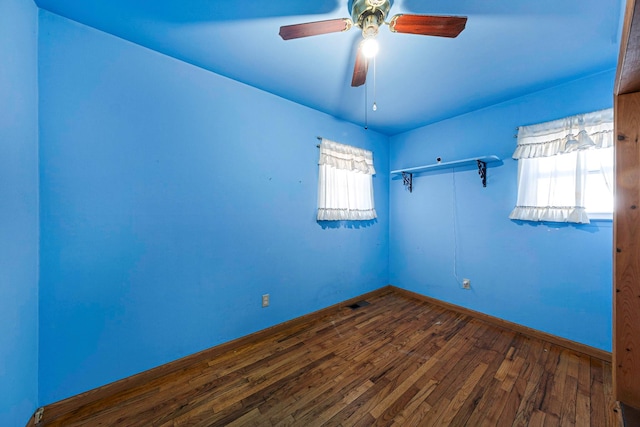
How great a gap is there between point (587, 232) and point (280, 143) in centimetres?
292

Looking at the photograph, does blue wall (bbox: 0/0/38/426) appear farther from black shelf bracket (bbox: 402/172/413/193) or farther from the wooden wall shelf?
black shelf bracket (bbox: 402/172/413/193)

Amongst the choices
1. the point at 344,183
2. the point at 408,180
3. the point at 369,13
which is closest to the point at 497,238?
the point at 408,180

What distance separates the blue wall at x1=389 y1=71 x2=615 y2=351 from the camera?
1.90 m

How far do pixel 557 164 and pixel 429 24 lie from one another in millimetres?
1932

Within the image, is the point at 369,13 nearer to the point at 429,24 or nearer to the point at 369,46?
the point at 369,46

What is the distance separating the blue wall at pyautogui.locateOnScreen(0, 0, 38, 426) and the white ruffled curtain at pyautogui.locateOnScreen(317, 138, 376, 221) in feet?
6.95

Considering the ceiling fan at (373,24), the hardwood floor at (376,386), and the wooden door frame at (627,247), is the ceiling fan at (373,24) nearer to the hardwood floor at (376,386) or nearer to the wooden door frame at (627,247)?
the wooden door frame at (627,247)

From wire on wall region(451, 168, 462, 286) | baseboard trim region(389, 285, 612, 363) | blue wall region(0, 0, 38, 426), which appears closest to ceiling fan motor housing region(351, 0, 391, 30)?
blue wall region(0, 0, 38, 426)

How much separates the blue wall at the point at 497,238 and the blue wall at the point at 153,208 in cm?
168

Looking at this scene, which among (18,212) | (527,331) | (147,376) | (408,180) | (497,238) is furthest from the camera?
→ (408,180)

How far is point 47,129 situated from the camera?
1.33 metres

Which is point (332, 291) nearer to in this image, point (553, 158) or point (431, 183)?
point (431, 183)

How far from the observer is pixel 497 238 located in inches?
95.8

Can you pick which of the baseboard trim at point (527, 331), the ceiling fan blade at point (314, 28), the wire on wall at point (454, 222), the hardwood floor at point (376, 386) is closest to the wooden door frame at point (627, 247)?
the hardwood floor at point (376, 386)
